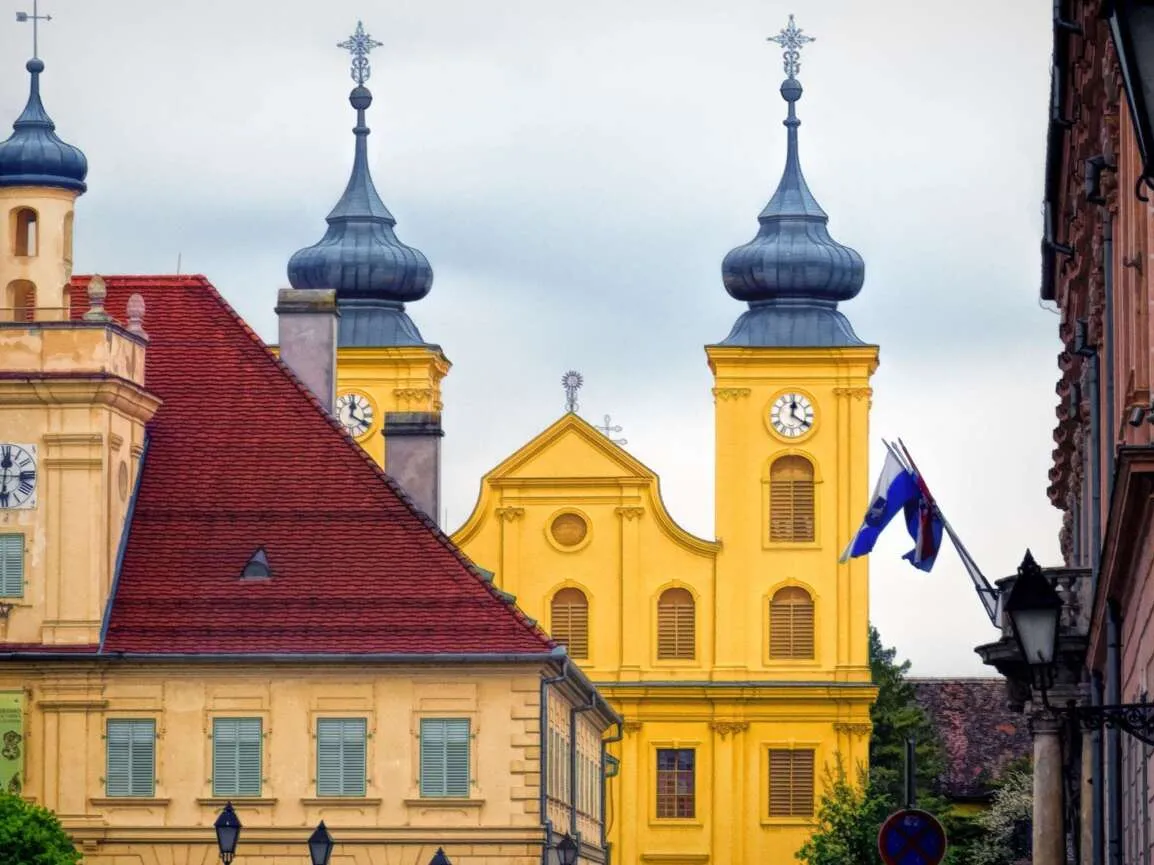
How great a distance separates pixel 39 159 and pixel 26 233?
1.07m

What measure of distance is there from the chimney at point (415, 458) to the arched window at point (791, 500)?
28862mm

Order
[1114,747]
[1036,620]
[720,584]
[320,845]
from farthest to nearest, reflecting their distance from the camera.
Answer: [720,584] → [320,845] → [1114,747] → [1036,620]

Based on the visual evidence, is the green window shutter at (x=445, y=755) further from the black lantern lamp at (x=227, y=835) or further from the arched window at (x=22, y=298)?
the black lantern lamp at (x=227, y=835)

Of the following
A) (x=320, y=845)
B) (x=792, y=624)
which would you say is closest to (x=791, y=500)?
(x=792, y=624)

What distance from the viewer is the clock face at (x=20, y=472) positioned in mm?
46156

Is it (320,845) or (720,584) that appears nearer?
(320,845)

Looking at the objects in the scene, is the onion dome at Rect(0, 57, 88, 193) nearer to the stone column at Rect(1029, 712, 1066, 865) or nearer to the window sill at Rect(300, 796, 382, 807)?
the window sill at Rect(300, 796, 382, 807)

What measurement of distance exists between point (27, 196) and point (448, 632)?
8.62 meters

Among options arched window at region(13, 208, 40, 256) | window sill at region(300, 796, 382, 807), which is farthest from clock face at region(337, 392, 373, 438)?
window sill at region(300, 796, 382, 807)

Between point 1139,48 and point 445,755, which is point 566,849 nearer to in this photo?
point 445,755

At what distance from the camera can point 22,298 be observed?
4703cm

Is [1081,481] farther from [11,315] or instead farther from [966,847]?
[966,847]

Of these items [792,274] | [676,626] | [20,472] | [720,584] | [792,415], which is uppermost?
A: [792,274]

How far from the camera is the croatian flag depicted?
29.9 metres
